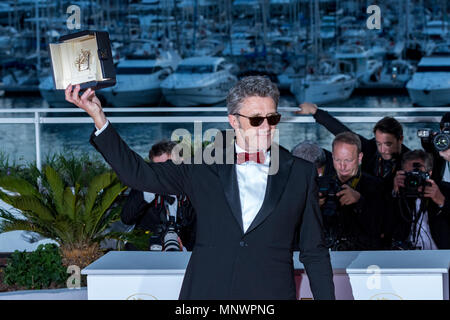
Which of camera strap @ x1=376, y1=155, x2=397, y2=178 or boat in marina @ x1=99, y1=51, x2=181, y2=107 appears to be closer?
camera strap @ x1=376, y1=155, x2=397, y2=178

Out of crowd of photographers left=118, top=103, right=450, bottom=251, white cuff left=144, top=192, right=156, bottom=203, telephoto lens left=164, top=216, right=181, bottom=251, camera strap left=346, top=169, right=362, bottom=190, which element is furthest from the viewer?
white cuff left=144, top=192, right=156, bottom=203

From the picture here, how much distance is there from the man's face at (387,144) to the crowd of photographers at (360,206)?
248mm

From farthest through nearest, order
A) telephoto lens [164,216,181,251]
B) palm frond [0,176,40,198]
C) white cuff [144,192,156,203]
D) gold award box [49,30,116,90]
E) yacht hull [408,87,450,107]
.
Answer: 1. yacht hull [408,87,450,107]
2. palm frond [0,176,40,198]
3. white cuff [144,192,156,203]
4. telephoto lens [164,216,181,251]
5. gold award box [49,30,116,90]

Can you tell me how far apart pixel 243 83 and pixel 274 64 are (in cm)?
5172

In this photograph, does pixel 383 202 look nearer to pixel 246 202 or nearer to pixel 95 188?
pixel 95 188

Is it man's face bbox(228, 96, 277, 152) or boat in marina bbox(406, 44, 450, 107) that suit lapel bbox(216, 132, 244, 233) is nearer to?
man's face bbox(228, 96, 277, 152)

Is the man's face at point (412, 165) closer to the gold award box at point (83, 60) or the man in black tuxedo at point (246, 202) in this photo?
the man in black tuxedo at point (246, 202)

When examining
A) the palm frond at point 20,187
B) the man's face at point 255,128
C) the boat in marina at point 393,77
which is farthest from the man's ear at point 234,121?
the boat in marina at point 393,77

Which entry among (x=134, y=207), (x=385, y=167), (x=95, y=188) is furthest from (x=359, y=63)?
(x=134, y=207)

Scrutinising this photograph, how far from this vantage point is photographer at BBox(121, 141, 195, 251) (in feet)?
16.4

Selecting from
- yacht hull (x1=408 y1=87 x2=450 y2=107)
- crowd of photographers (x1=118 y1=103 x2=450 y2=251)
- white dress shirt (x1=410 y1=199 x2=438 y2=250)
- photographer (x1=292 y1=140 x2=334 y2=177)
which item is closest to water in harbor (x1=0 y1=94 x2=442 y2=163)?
yacht hull (x1=408 y1=87 x2=450 y2=107)

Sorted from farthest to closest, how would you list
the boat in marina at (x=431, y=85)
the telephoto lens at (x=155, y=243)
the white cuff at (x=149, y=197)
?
the boat in marina at (x=431, y=85) → the white cuff at (x=149, y=197) → the telephoto lens at (x=155, y=243)

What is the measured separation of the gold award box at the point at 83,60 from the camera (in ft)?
→ 10.0

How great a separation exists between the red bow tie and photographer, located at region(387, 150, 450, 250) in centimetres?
232
